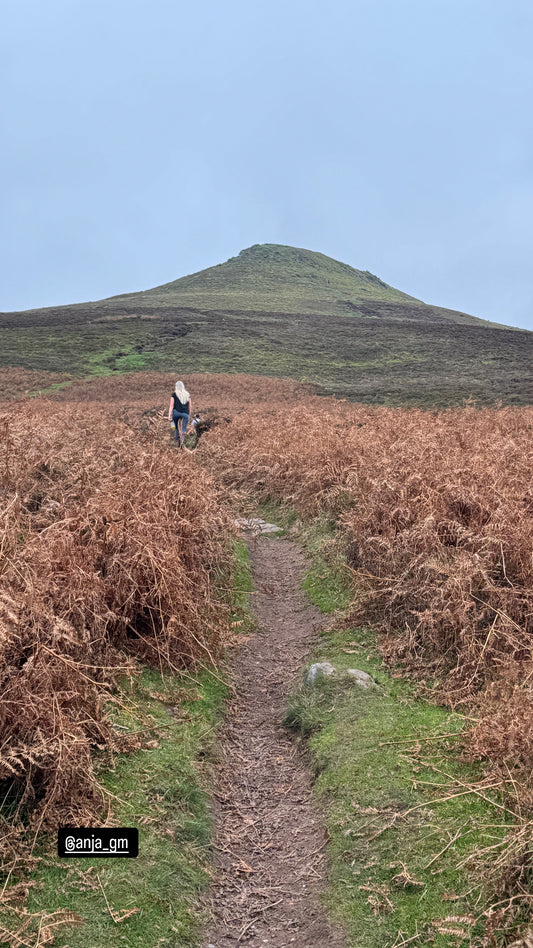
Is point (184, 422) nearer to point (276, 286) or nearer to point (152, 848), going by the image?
point (152, 848)

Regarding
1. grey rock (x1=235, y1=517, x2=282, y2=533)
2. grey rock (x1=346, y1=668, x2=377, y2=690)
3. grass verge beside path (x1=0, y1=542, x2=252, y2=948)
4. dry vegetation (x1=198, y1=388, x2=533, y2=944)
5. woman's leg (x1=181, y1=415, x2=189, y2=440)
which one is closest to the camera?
grass verge beside path (x1=0, y1=542, x2=252, y2=948)

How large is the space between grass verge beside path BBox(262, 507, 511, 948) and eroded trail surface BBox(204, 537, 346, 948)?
170mm

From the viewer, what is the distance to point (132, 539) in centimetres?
637

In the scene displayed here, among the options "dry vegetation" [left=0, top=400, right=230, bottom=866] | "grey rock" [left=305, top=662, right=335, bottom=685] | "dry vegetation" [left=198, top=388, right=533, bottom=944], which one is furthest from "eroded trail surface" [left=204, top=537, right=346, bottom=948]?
"dry vegetation" [left=198, top=388, right=533, bottom=944]

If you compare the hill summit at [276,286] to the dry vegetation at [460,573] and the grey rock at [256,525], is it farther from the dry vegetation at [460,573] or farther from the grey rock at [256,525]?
the dry vegetation at [460,573]

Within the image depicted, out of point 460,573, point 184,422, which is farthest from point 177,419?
point 460,573

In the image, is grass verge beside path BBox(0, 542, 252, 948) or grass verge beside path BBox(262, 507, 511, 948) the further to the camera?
grass verge beside path BBox(262, 507, 511, 948)

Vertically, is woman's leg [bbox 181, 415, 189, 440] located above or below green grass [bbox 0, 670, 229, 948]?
above

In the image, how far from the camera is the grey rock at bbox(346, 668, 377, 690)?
6164mm

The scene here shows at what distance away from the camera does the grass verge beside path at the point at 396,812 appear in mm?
3588

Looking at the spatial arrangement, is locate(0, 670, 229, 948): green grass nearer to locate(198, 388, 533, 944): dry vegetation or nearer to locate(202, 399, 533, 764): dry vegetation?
locate(198, 388, 533, 944): dry vegetation

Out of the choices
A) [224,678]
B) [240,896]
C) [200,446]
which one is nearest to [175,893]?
[240,896]

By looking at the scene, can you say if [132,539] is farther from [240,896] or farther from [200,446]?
[200,446]

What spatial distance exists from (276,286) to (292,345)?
50.0m
